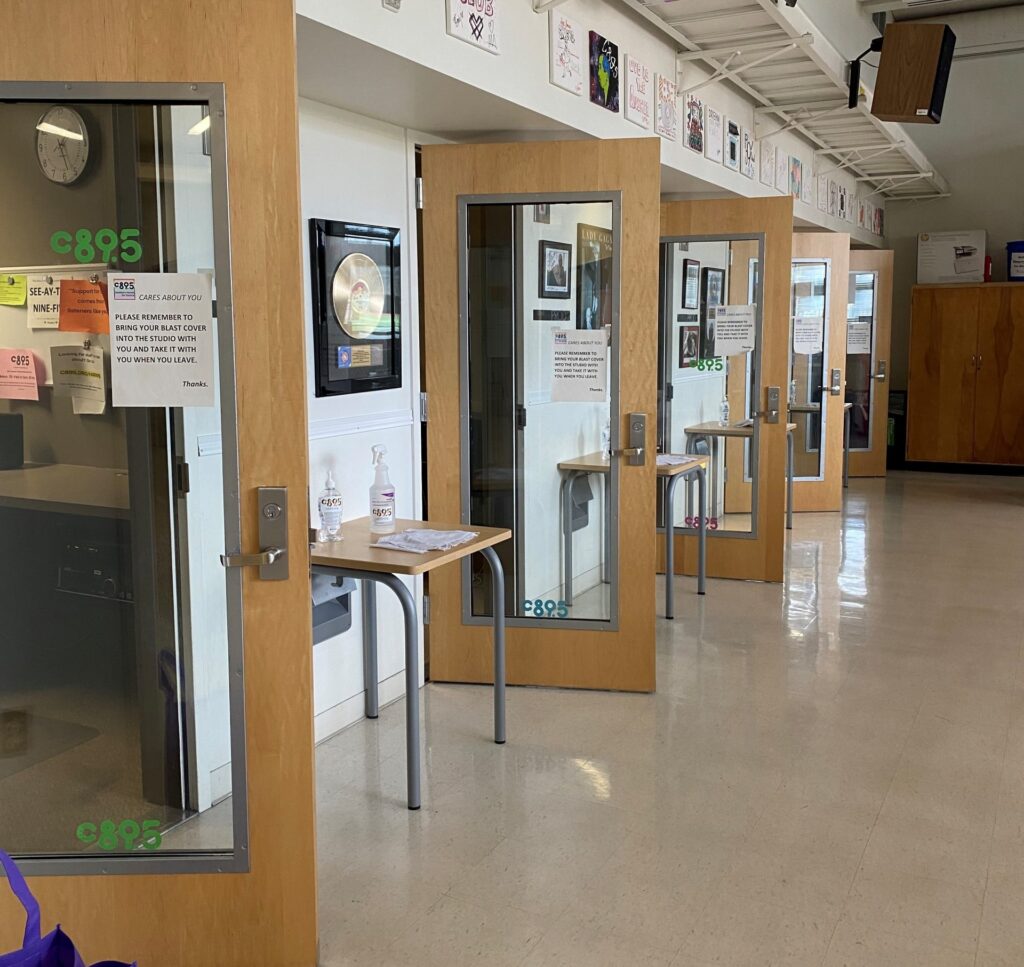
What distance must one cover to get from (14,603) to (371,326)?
1.76 m

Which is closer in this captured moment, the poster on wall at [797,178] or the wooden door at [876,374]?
the poster on wall at [797,178]

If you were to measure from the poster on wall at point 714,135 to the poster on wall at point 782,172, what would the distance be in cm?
123

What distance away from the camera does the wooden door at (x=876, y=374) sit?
31.8 ft

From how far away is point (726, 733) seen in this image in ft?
12.1

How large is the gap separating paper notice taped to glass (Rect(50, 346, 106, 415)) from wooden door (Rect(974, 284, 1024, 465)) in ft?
31.3

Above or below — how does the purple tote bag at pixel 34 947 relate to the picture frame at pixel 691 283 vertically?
below

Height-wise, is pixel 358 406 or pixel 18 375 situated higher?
pixel 18 375

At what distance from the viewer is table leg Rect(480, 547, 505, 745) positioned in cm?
353

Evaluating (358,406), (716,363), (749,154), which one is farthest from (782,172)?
(358,406)

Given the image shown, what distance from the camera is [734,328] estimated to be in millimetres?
5793

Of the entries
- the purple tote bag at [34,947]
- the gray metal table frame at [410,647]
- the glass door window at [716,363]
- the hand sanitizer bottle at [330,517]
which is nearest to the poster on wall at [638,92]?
the glass door window at [716,363]

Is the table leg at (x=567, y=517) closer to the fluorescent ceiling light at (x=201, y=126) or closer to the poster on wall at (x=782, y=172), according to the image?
the fluorescent ceiling light at (x=201, y=126)

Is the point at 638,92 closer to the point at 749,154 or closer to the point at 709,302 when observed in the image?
the point at 709,302

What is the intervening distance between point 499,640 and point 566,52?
2180 millimetres
